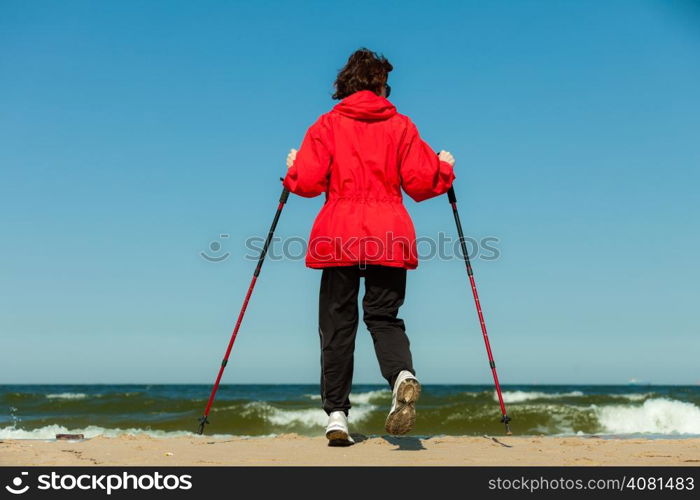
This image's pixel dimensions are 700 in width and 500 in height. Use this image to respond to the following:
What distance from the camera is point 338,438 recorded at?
404 cm

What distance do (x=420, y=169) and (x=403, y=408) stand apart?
1403mm

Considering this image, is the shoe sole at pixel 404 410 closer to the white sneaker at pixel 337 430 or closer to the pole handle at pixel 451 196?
the white sneaker at pixel 337 430

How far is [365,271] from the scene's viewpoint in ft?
13.2

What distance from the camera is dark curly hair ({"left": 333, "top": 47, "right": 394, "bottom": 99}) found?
13.9ft

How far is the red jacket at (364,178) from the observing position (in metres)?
3.88

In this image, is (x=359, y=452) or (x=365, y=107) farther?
(x=365, y=107)

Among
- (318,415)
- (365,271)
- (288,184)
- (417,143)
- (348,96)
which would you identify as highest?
(348,96)

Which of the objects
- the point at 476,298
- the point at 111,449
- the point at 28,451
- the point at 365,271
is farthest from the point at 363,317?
the point at 28,451

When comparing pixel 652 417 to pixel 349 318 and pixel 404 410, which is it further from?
pixel 404 410

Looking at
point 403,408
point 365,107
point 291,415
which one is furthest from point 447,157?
point 291,415

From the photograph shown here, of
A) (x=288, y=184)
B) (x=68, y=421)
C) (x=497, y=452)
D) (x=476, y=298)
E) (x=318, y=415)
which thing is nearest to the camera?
(x=497, y=452)

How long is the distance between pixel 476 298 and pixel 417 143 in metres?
1.14
